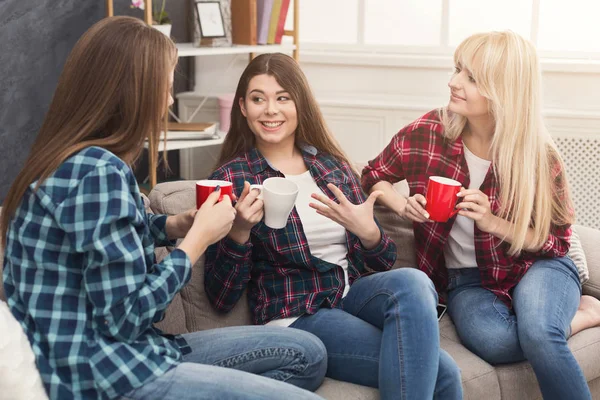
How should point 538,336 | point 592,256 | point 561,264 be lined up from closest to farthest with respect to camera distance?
point 538,336
point 561,264
point 592,256

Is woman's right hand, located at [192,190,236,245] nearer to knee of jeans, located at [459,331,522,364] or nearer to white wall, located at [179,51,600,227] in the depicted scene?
knee of jeans, located at [459,331,522,364]

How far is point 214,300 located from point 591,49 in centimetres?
270

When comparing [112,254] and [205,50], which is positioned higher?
[205,50]

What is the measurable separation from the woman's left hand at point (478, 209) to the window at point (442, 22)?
2.06 metres

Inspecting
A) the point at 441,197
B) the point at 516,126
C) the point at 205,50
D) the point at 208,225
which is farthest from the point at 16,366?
the point at 205,50

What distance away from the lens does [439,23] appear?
4129 mm

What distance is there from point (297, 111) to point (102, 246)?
0.94 m

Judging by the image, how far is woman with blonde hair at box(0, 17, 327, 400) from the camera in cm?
142

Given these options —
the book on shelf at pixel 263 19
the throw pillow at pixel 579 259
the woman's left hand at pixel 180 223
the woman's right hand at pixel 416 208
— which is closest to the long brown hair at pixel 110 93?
the woman's left hand at pixel 180 223

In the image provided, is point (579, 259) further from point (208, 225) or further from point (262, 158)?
point (208, 225)

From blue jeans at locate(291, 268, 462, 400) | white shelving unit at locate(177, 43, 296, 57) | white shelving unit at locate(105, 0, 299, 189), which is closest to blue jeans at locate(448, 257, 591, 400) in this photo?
blue jeans at locate(291, 268, 462, 400)

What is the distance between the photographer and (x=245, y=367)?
1723 mm

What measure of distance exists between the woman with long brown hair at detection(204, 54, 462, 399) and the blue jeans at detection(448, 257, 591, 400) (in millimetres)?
250

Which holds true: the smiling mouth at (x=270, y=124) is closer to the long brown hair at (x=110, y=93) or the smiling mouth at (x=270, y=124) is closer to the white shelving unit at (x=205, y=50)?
the long brown hair at (x=110, y=93)
